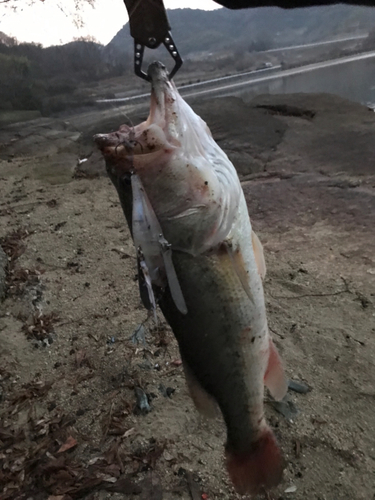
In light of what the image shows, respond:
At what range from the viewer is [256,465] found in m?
1.71

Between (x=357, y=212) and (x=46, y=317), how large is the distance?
121 inches

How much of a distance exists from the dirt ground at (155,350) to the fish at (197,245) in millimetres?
382

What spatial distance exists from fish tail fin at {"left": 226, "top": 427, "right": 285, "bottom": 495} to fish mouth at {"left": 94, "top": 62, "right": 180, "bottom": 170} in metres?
1.14

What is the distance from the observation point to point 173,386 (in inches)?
105

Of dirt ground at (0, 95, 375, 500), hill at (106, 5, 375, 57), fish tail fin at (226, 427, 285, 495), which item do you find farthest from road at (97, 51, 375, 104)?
fish tail fin at (226, 427, 285, 495)

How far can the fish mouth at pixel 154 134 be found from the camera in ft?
4.50

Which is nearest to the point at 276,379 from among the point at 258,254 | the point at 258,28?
the point at 258,254

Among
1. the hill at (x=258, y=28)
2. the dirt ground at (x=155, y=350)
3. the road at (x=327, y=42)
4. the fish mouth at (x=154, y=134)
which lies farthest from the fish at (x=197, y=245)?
the road at (x=327, y=42)

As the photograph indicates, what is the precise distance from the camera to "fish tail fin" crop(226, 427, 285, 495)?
1709 millimetres

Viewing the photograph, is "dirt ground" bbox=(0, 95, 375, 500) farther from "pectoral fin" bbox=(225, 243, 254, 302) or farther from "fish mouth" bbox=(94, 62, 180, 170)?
"fish mouth" bbox=(94, 62, 180, 170)

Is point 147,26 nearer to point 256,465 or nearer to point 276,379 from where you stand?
point 276,379

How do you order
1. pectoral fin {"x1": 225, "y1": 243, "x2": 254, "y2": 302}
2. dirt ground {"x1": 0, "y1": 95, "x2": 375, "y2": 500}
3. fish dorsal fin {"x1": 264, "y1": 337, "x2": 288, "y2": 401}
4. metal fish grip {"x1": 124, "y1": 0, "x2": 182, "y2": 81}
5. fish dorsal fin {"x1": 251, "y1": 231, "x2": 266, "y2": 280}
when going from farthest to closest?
dirt ground {"x1": 0, "y1": 95, "x2": 375, "y2": 500} → fish dorsal fin {"x1": 264, "y1": 337, "x2": 288, "y2": 401} → fish dorsal fin {"x1": 251, "y1": 231, "x2": 266, "y2": 280} → pectoral fin {"x1": 225, "y1": 243, "x2": 254, "y2": 302} → metal fish grip {"x1": 124, "y1": 0, "x2": 182, "y2": 81}

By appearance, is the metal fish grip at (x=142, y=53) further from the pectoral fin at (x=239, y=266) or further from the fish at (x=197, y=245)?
the pectoral fin at (x=239, y=266)

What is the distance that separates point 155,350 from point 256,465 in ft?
4.43
